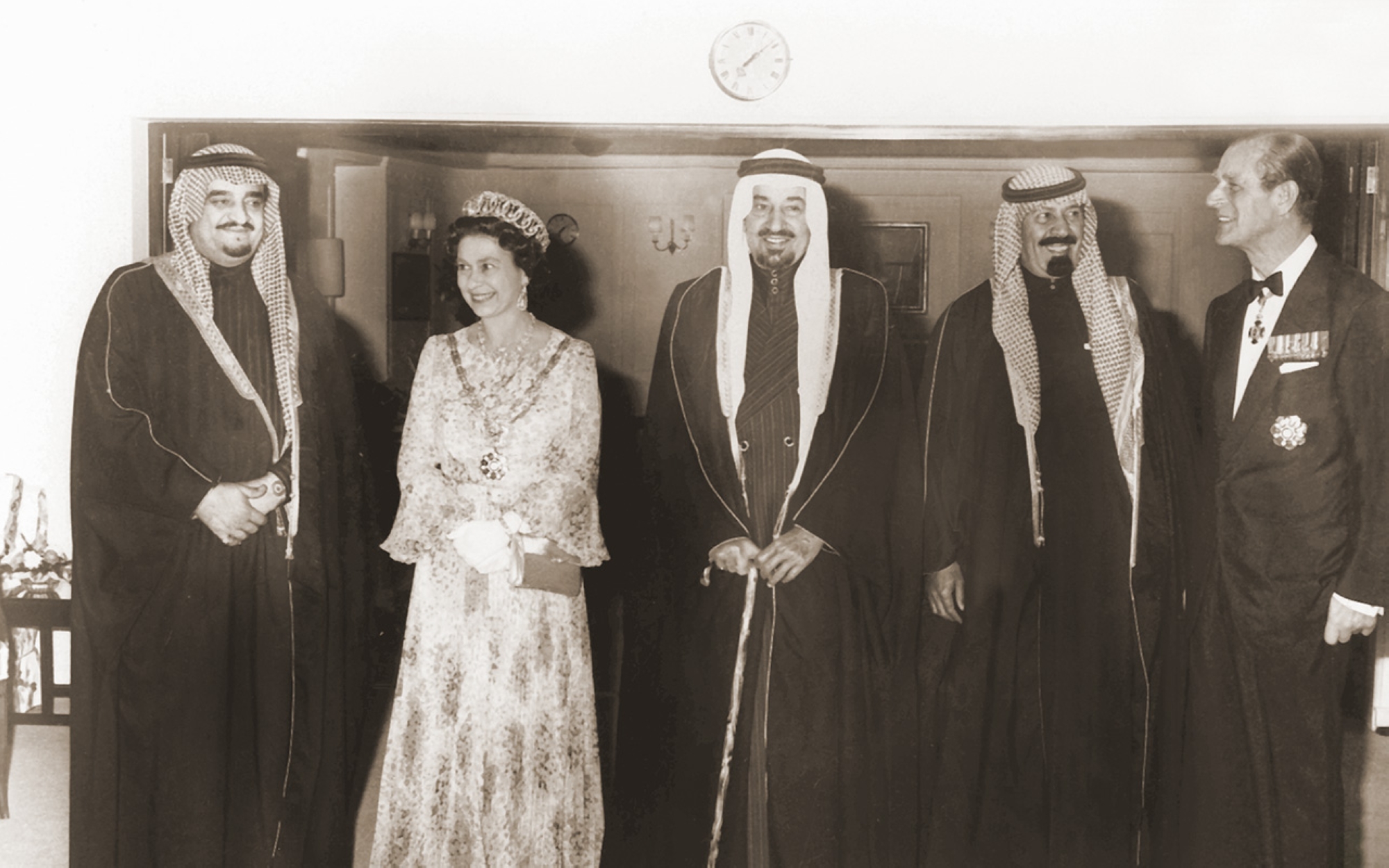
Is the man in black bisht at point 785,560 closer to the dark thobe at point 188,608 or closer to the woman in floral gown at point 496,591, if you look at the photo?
the woman in floral gown at point 496,591

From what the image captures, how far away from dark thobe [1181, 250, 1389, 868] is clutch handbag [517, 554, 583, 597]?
1.59m

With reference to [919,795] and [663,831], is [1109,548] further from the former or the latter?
[663,831]

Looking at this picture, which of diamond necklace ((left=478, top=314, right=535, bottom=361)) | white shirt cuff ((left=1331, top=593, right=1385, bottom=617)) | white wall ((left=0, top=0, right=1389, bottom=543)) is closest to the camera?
white shirt cuff ((left=1331, top=593, right=1385, bottom=617))

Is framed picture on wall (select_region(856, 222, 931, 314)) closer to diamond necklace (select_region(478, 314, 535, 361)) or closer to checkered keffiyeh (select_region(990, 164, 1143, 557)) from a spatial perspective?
checkered keffiyeh (select_region(990, 164, 1143, 557))

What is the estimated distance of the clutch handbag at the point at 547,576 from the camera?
2818 mm

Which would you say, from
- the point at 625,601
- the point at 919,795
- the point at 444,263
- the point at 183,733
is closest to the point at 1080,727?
the point at 919,795

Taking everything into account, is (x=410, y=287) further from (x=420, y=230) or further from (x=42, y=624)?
(x=42, y=624)

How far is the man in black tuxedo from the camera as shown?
2.79 meters

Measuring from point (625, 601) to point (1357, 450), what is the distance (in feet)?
6.11

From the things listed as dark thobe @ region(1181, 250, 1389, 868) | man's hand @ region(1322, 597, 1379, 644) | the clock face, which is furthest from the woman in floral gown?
man's hand @ region(1322, 597, 1379, 644)

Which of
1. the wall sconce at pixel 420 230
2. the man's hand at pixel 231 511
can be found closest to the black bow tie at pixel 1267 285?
the wall sconce at pixel 420 230

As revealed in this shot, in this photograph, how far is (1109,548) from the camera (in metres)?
2.91

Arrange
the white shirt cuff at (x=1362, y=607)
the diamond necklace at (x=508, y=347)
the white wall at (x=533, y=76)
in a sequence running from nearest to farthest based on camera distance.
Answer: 1. the white shirt cuff at (x=1362, y=607)
2. the diamond necklace at (x=508, y=347)
3. the white wall at (x=533, y=76)

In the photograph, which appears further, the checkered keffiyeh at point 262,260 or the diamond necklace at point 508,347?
the checkered keffiyeh at point 262,260
